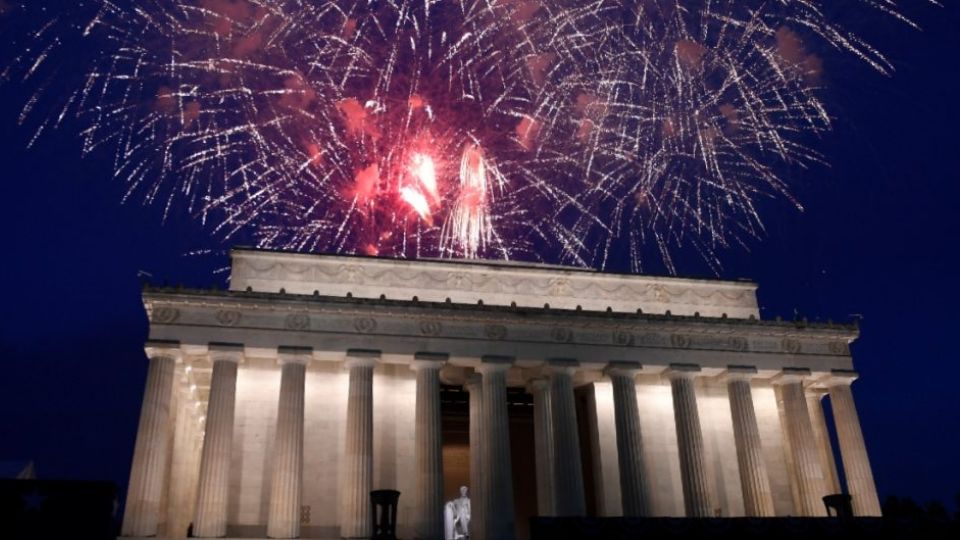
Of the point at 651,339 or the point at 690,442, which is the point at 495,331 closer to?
the point at 651,339

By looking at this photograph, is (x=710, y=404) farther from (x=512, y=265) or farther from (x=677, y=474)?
(x=512, y=265)

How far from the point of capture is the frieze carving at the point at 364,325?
1645 inches

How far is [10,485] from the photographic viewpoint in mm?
11047

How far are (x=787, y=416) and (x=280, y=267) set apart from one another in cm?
2958

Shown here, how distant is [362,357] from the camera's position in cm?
4112

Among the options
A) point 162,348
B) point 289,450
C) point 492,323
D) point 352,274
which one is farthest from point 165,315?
point 492,323

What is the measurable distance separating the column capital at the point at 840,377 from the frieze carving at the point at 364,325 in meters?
25.5

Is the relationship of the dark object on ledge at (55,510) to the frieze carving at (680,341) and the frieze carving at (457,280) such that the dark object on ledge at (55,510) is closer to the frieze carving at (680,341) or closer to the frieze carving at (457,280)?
the frieze carving at (457,280)

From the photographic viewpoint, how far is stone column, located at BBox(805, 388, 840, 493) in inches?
1772

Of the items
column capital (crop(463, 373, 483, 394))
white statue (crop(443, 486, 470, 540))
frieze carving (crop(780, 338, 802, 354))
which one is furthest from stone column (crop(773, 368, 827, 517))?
white statue (crop(443, 486, 470, 540))

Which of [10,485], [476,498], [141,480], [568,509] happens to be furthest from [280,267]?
[10,485]

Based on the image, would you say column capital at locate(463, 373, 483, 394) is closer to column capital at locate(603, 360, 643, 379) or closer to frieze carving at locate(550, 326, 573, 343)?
frieze carving at locate(550, 326, 573, 343)

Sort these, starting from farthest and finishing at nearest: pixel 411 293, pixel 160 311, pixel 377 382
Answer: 1. pixel 411 293
2. pixel 377 382
3. pixel 160 311

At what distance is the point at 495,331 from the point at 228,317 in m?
13.6
